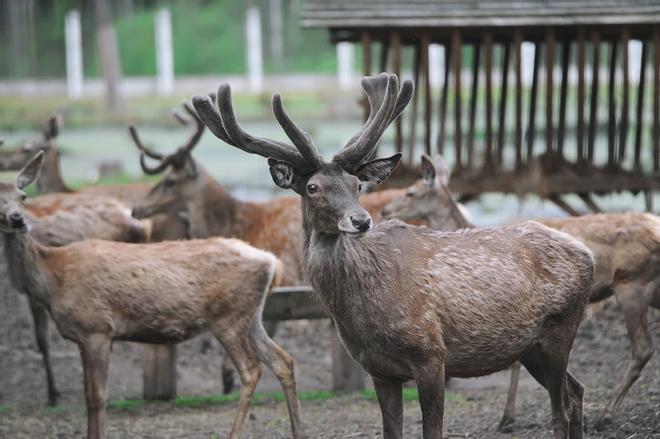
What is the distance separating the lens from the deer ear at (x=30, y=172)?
9.52 metres

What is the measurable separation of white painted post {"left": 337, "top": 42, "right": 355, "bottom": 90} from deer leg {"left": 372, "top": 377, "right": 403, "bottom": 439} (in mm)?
29956

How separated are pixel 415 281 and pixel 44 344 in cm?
486

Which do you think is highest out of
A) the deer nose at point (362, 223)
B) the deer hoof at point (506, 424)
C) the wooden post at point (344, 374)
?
the deer nose at point (362, 223)

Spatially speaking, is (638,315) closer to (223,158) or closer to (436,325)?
(436,325)

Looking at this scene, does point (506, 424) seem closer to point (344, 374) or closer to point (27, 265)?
point (344, 374)

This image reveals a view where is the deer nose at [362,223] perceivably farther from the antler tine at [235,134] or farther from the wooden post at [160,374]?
the wooden post at [160,374]

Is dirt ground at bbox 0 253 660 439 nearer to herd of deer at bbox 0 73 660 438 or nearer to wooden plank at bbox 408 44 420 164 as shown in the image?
herd of deer at bbox 0 73 660 438

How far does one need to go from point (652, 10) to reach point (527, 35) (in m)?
1.63

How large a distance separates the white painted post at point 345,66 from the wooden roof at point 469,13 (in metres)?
22.8

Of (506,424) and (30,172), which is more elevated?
(30,172)

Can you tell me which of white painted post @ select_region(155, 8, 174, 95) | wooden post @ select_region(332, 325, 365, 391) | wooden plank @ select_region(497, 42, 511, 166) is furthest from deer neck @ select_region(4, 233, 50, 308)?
white painted post @ select_region(155, 8, 174, 95)

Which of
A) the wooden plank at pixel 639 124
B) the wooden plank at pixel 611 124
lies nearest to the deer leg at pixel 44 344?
the wooden plank at pixel 611 124

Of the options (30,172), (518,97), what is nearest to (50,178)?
(30,172)

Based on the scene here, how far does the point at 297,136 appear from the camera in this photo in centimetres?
686
